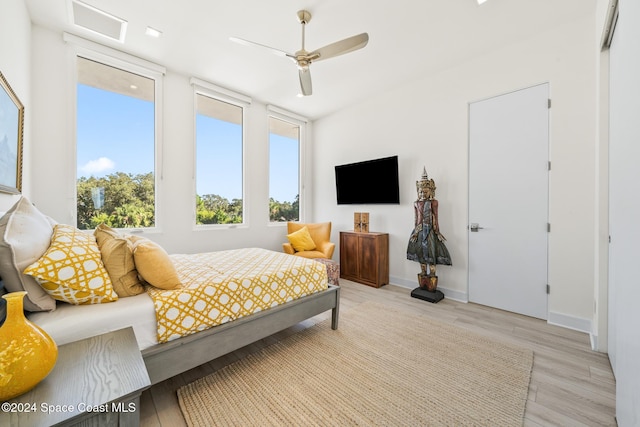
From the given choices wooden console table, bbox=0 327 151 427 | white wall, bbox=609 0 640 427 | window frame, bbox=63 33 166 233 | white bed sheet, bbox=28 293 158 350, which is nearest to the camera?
wooden console table, bbox=0 327 151 427

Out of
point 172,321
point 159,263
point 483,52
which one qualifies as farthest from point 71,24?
point 483,52

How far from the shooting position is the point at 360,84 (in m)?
3.87

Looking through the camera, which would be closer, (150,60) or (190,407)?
(190,407)

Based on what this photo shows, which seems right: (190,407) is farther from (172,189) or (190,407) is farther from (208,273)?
(172,189)

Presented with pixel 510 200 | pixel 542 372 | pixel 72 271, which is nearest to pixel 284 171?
pixel 510 200

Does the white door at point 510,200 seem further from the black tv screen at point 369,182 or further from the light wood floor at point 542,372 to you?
the black tv screen at point 369,182

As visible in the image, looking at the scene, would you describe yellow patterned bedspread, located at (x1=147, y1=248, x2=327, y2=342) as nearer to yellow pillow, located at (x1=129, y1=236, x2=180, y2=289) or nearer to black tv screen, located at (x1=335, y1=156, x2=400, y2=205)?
yellow pillow, located at (x1=129, y1=236, x2=180, y2=289)

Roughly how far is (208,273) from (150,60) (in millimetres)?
3053

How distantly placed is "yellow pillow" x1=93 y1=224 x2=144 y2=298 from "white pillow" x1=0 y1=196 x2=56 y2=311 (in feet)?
0.88

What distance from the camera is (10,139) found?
195 cm

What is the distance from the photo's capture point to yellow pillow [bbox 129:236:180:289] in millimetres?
1641

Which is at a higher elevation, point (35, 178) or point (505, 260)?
point (35, 178)

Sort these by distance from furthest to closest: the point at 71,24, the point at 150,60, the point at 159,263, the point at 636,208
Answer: the point at 150,60
the point at 71,24
the point at 159,263
the point at 636,208

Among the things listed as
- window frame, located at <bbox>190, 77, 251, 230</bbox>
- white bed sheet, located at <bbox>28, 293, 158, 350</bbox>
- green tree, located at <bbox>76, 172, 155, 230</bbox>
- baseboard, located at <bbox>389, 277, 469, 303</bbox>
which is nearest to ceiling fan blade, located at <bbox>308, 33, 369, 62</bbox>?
window frame, located at <bbox>190, 77, 251, 230</bbox>
